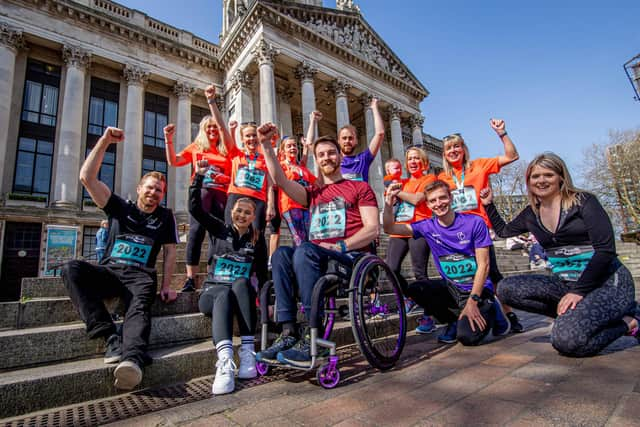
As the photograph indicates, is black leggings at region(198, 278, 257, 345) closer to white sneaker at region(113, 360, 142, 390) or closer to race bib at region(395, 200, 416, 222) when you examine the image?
white sneaker at region(113, 360, 142, 390)

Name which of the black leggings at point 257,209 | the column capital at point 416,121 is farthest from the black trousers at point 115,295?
the column capital at point 416,121

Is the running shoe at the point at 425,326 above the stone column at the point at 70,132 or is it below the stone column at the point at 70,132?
below

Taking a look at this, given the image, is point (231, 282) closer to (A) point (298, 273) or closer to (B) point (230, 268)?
(B) point (230, 268)

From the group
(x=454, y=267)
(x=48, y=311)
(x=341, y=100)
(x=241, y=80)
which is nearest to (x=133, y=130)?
(x=241, y=80)

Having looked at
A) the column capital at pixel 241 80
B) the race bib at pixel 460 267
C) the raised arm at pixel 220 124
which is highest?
the column capital at pixel 241 80

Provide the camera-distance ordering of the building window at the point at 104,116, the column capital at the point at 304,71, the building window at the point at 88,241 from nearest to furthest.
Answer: the building window at the point at 88,241 < the building window at the point at 104,116 < the column capital at the point at 304,71

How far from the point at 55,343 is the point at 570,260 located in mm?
4105

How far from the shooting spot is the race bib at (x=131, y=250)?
2.79 meters

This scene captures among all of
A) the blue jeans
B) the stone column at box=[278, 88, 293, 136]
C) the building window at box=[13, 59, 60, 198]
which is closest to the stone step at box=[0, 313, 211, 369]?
the blue jeans

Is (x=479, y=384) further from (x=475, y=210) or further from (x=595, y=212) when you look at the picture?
(x=475, y=210)

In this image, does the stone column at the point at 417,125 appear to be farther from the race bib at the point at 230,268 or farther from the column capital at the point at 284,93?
the race bib at the point at 230,268

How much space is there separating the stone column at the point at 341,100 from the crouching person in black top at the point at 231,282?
15.6 metres

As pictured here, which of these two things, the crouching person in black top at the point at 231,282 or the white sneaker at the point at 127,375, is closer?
the white sneaker at the point at 127,375

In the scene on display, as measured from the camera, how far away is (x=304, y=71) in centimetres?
1695
